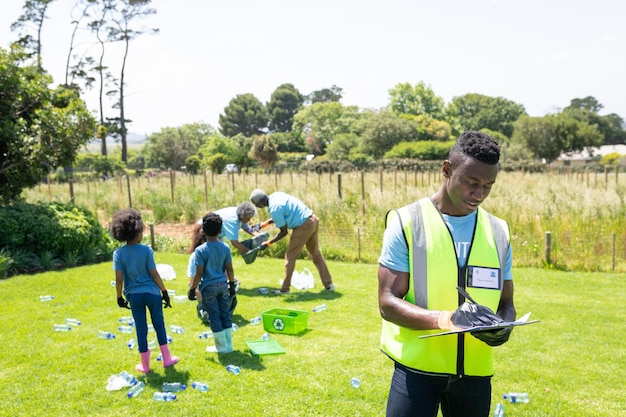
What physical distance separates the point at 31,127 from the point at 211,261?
796 cm

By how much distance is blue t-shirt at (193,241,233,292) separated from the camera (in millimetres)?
5453

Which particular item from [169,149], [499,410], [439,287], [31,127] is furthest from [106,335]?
[169,149]

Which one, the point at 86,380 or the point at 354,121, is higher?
the point at 354,121

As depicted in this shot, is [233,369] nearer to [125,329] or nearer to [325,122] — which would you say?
[125,329]

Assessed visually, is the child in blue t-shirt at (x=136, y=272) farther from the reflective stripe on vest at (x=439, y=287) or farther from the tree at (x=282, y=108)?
the tree at (x=282, y=108)

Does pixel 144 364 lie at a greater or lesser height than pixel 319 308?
greater

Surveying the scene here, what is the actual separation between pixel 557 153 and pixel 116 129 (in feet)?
142

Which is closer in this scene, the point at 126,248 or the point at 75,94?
the point at 126,248

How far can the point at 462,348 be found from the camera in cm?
225

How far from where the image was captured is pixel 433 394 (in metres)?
2.29

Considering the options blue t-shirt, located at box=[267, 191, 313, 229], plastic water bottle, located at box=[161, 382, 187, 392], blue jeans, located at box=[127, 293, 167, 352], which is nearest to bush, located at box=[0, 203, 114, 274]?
blue t-shirt, located at box=[267, 191, 313, 229]

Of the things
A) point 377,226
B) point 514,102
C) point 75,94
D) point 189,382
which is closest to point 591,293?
point 377,226

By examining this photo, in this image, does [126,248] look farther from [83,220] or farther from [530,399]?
[83,220]

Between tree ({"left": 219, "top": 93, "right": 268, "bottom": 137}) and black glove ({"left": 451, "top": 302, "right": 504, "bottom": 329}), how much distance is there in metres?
87.1
